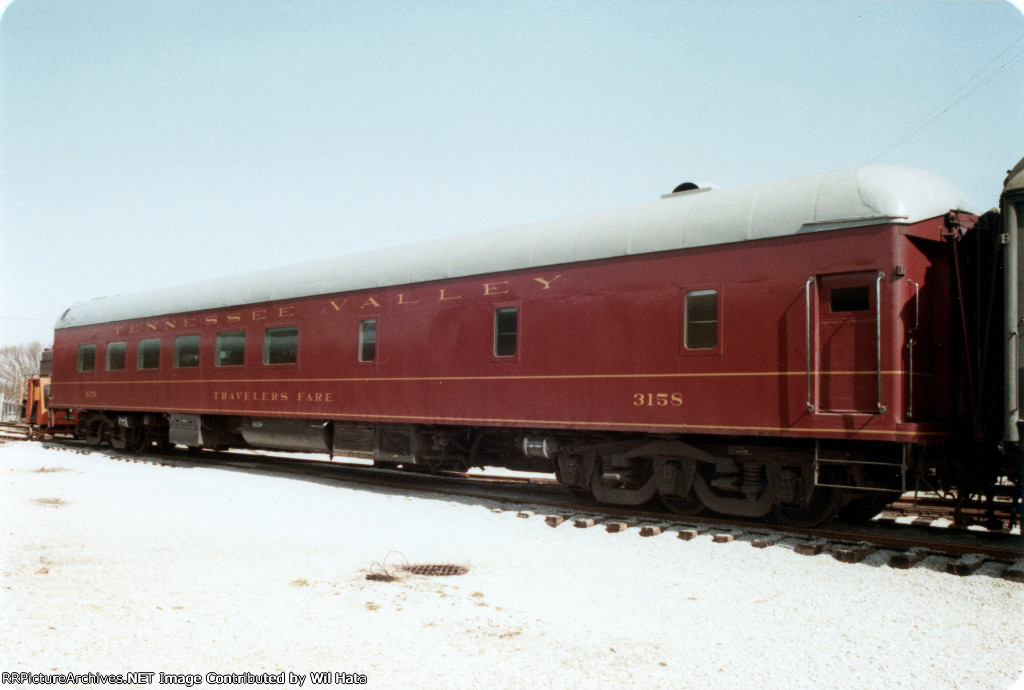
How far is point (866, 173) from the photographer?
8.22 meters

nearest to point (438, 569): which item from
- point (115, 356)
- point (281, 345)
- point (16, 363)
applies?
point (281, 345)

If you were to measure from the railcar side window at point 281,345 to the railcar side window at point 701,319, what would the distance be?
25.2ft

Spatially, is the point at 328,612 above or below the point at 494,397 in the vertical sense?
below

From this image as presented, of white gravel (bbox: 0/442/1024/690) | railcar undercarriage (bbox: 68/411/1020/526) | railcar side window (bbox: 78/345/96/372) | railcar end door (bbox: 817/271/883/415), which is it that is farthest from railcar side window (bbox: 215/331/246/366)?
railcar end door (bbox: 817/271/883/415)

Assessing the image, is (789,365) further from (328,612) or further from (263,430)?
(263,430)

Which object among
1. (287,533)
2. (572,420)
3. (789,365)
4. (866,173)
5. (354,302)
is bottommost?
(287,533)

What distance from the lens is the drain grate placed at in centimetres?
668

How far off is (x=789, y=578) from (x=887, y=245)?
3.46 metres

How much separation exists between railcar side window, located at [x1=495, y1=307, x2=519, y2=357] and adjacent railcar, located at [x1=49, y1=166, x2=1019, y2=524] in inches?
1.4

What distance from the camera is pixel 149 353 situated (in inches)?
706

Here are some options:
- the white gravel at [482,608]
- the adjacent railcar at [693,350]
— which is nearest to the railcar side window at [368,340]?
the adjacent railcar at [693,350]

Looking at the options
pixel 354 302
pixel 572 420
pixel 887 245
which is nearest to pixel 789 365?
pixel 887 245

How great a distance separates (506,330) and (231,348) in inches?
283

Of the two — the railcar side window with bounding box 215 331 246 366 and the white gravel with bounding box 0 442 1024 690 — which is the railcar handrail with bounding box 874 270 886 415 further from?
the railcar side window with bounding box 215 331 246 366
